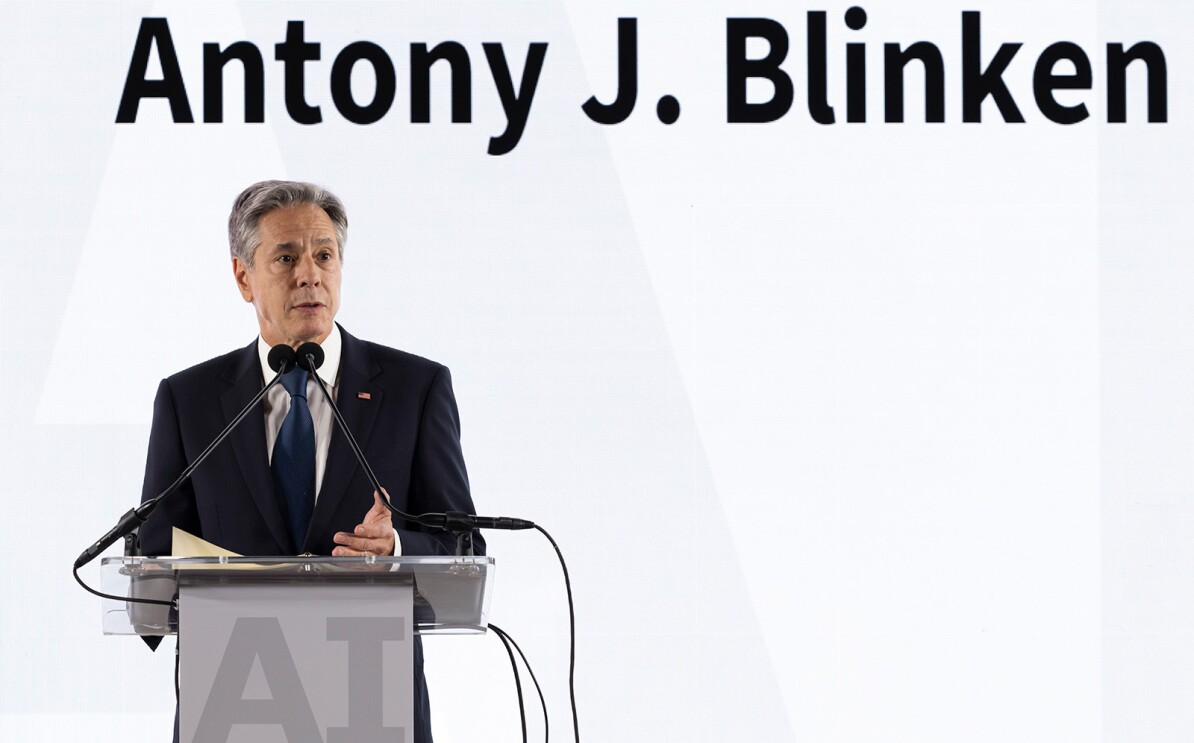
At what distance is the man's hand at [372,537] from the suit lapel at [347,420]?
310mm

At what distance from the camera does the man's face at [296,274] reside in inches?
98.7

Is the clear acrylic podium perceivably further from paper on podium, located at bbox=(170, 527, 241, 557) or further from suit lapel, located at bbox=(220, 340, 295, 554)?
suit lapel, located at bbox=(220, 340, 295, 554)

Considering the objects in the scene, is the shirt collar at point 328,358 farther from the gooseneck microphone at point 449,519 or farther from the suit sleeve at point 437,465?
the gooseneck microphone at point 449,519

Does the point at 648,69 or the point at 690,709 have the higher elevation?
the point at 648,69

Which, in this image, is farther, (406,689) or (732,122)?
(732,122)

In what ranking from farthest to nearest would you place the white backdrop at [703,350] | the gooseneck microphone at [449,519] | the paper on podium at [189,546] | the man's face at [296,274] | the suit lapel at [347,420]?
the white backdrop at [703,350] < the man's face at [296,274] < the suit lapel at [347,420] < the paper on podium at [189,546] < the gooseneck microphone at [449,519]

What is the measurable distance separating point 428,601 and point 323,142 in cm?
195

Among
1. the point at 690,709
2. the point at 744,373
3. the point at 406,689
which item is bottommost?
the point at 690,709

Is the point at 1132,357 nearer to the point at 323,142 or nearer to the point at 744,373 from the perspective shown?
the point at 744,373

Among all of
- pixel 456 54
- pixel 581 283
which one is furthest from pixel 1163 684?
pixel 456 54

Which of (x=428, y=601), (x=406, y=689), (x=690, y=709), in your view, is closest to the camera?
(x=406, y=689)

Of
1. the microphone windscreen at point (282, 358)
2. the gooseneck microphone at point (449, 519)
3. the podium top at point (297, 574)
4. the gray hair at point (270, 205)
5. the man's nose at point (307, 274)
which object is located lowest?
the podium top at point (297, 574)

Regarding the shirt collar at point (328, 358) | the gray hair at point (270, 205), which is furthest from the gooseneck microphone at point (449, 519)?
the gray hair at point (270, 205)

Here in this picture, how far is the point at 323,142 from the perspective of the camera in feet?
11.7
